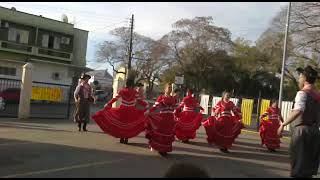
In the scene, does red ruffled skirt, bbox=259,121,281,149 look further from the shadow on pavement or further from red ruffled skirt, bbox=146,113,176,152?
red ruffled skirt, bbox=146,113,176,152

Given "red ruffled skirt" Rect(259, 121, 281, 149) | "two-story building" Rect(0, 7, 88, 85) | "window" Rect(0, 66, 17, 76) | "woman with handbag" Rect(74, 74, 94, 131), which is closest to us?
"red ruffled skirt" Rect(259, 121, 281, 149)

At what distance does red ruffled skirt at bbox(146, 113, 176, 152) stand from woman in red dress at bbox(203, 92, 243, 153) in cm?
241

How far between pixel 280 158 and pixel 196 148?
229 cm

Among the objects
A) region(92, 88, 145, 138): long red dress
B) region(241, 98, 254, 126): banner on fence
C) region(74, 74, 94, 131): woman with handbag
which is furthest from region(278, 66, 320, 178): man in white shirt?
region(241, 98, 254, 126): banner on fence

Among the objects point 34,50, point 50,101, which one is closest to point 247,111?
point 50,101

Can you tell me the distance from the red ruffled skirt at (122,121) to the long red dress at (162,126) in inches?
39.8

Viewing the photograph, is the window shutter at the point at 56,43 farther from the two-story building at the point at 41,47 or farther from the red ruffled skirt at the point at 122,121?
the red ruffled skirt at the point at 122,121

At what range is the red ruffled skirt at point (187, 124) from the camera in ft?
55.4

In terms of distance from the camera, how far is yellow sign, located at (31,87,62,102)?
23891 mm

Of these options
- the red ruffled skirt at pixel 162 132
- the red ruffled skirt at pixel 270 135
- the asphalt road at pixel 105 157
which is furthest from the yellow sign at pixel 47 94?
the red ruffled skirt at pixel 162 132

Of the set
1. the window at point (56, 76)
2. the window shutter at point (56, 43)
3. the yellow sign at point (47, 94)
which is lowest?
the yellow sign at point (47, 94)

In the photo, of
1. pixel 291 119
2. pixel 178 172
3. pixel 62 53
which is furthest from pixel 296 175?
pixel 62 53

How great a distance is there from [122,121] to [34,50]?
43582 millimetres

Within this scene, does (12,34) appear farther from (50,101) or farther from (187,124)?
(187,124)
